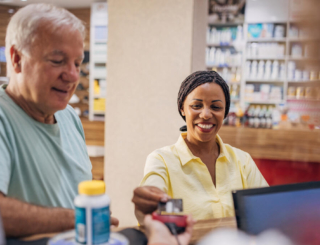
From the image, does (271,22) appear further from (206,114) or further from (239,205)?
(239,205)

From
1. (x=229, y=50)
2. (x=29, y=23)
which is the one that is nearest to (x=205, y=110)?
(x=29, y=23)

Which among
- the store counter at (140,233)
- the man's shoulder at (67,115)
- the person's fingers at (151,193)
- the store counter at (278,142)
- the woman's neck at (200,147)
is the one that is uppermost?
the man's shoulder at (67,115)

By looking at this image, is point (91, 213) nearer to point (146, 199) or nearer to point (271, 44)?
point (146, 199)

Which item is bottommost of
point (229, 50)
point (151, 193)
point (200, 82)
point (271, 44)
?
point (151, 193)

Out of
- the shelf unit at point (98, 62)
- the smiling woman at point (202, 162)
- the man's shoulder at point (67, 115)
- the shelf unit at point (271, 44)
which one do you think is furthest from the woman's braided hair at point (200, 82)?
the shelf unit at point (271, 44)

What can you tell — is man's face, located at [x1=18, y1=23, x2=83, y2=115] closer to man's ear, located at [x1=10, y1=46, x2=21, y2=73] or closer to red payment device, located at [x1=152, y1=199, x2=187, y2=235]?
man's ear, located at [x1=10, y1=46, x2=21, y2=73]

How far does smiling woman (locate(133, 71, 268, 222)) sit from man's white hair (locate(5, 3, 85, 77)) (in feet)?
1.78

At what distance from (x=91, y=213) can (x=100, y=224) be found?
0.03 meters

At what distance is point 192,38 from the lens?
2.17 meters

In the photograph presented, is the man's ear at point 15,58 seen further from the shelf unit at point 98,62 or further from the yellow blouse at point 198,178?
the shelf unit at point 98,62

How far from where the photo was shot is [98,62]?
5.19 meters

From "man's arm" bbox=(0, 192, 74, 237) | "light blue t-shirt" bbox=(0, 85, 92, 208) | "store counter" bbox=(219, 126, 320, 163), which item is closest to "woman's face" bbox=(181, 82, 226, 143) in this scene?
"light blue t-shirt" bbox=(0, 85, 92, 208)

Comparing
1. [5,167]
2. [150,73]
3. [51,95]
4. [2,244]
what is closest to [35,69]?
[51,95]

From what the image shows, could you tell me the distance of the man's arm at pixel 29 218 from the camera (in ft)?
2.52
